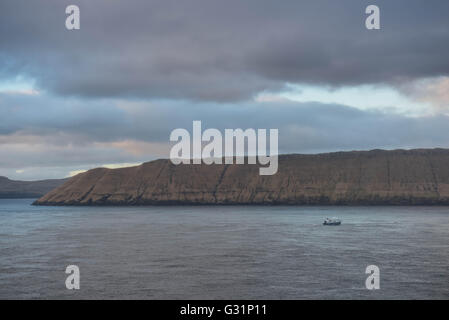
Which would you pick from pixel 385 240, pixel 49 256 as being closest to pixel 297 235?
pixel 385 240

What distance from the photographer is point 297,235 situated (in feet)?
308

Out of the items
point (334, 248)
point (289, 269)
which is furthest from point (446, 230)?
point (289, 269)

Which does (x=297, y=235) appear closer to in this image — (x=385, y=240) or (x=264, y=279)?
(x=385, y=240)

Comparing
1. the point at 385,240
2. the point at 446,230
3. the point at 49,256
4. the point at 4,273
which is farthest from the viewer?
the point at 446,230
